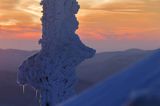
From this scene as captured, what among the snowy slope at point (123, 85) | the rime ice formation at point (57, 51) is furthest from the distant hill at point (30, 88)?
the snowy slope at point (123, 85)

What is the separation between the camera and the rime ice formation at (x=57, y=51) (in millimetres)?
21312

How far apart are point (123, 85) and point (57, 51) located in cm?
1808

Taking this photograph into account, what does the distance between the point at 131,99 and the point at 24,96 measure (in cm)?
10795

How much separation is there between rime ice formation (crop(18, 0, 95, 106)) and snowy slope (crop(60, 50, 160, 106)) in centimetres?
1732

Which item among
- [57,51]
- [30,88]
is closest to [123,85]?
[57,51]

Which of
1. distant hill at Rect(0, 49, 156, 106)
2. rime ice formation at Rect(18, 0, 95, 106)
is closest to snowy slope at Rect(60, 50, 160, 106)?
rime ice formation at Rect(18, 0, 95, 106)

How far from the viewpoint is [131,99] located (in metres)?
2.81

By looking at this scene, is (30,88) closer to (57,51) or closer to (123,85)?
(57,51)

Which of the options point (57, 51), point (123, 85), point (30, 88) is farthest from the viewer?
point (30, 88)

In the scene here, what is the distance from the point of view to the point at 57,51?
21.5 meters

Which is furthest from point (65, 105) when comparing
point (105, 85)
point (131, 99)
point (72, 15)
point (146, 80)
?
point (72, 15)

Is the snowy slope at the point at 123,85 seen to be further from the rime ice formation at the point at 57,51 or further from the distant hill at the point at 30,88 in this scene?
the distant hill at the point at 30,88

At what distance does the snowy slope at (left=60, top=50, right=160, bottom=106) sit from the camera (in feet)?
Result: 10.3

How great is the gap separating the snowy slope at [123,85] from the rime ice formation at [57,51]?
17321 millimetres
